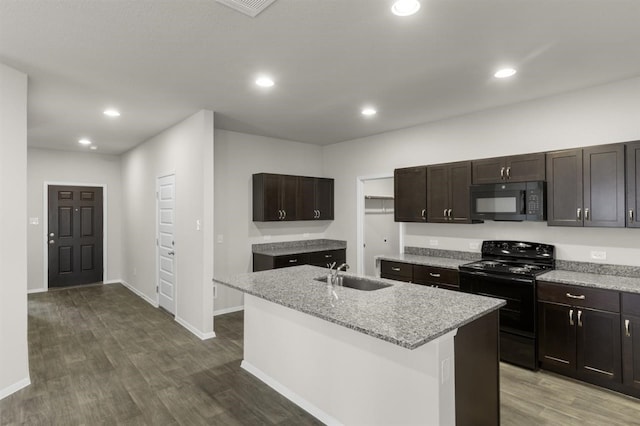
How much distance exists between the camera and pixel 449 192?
430 cm

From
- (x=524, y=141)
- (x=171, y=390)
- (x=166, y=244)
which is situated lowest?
(x=171, y=390)

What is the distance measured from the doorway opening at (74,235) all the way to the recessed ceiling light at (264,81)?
5650 millimetres

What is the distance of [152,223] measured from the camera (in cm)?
582

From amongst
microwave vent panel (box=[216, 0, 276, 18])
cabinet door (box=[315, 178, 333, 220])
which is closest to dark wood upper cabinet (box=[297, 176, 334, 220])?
cabinet door (box=[315, 178, 333, 220])

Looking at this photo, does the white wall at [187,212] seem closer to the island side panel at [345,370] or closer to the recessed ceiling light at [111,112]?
the recessed ceiling light at [111,112]

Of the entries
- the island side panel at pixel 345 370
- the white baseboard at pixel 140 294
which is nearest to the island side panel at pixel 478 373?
the island side panel at pixel 345 370

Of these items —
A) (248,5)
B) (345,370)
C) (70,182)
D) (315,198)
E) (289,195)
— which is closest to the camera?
(248,5)

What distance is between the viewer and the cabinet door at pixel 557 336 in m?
3.09

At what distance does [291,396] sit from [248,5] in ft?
9.25

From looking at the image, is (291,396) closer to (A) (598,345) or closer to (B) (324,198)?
(A) (598,345)

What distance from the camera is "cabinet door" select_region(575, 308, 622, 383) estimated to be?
9.47 ft

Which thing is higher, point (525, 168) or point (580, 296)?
point (525, 168)

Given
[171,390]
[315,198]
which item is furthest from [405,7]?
[315,198]

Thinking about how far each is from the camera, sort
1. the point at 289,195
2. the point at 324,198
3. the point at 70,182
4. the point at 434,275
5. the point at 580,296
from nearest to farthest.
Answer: the point at 580,296 < the point at 434,275 < the point at 289,195 < the point at 324,198 < the point at 70,182
